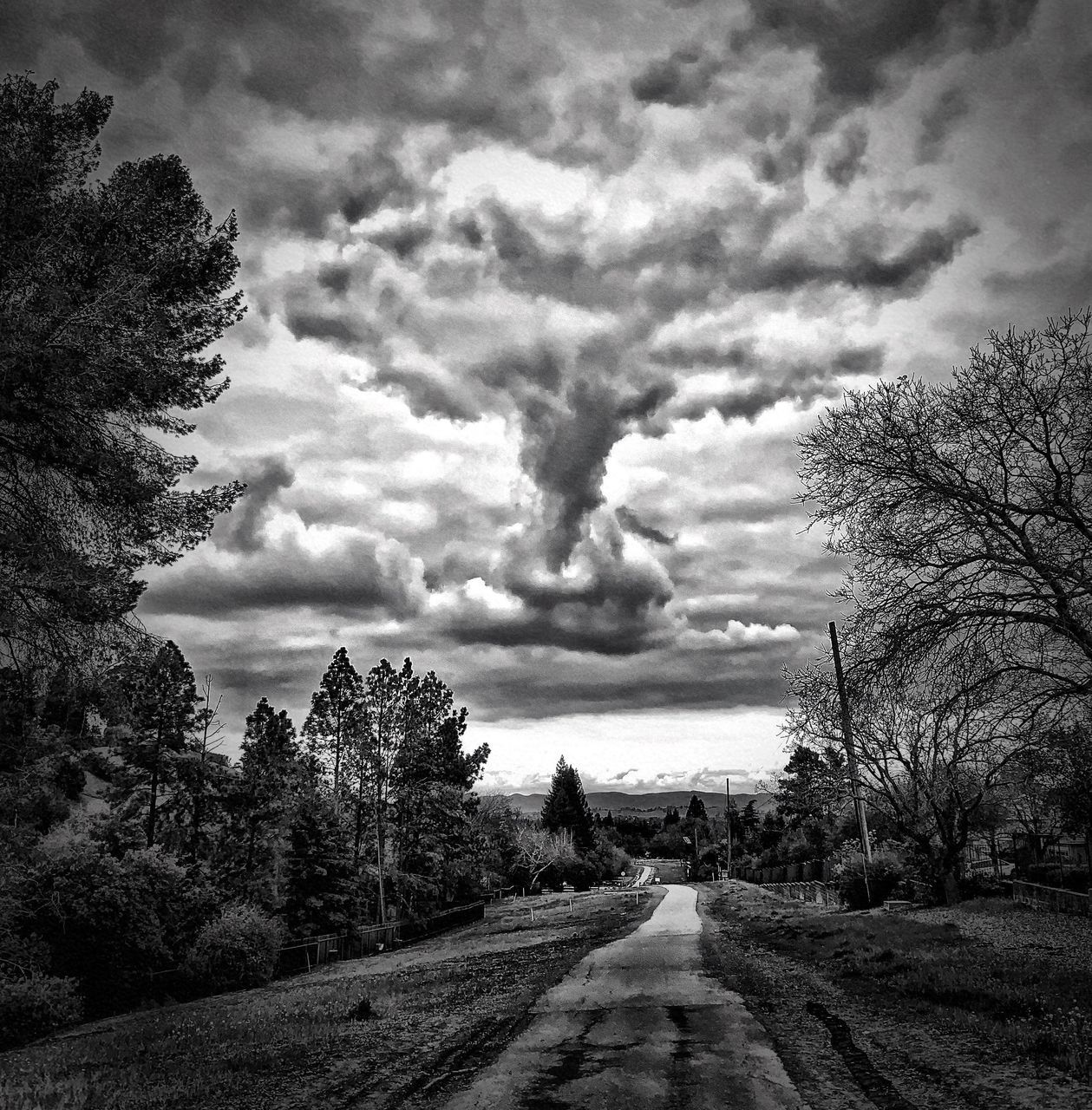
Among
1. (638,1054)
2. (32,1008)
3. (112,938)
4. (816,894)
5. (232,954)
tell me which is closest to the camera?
(638,1054)

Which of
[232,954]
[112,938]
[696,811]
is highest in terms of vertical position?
[112,938]

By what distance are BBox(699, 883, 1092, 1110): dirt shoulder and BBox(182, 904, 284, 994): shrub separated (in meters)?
16.4

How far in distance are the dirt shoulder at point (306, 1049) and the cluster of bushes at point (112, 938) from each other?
6.18 ft

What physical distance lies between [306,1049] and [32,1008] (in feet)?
47.5

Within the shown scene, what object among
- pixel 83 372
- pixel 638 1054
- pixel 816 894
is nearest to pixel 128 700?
pixel 83 372

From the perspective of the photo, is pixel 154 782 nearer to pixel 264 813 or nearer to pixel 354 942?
pixel 264 813

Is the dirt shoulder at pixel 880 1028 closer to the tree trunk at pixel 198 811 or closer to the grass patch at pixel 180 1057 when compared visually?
the grass patch at pixel 180 1057

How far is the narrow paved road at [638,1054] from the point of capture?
25.8 feet

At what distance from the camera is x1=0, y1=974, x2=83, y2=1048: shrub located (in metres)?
20.2

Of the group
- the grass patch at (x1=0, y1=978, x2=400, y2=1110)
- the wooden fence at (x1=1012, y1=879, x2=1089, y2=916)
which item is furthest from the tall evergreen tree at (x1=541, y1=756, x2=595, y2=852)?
the grass patch at (x1=0, y1=978, x2=400, y2=1110)

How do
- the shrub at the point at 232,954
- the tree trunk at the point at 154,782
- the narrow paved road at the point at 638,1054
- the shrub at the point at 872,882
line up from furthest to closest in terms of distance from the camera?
the tree trunk at the point at 154,782, the shrub at the point at 872,882, the shrub at the point at 232,954, the narrow paved road at the point at 638,1054

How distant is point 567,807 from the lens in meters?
106

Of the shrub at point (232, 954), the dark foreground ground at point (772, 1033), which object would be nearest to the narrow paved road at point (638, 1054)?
the dark foreground ground at point (772, 1033)

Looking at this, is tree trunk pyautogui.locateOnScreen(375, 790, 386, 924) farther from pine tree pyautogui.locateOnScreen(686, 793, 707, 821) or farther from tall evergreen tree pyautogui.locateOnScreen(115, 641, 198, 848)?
pine tree pyautogui.locateOnScreen(686, 793, 707, 821)
